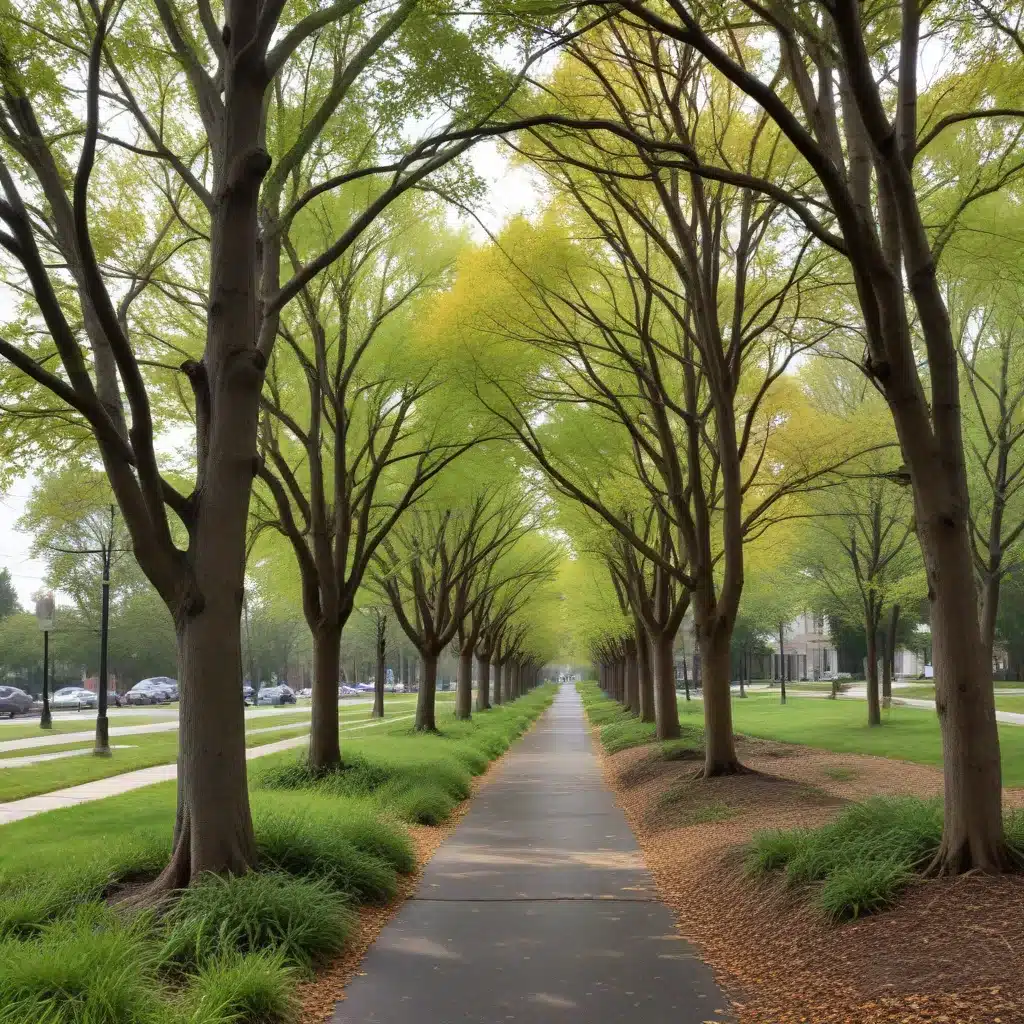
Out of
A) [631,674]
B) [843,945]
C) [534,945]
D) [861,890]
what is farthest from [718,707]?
[631,674]

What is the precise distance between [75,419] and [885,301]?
8.05 meters

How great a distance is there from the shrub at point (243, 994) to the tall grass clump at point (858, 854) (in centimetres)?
335

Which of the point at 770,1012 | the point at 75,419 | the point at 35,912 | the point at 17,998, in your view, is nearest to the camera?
the point at 17,998

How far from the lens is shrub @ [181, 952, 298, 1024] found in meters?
Result: 4.72

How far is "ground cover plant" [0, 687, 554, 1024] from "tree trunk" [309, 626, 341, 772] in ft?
9.60

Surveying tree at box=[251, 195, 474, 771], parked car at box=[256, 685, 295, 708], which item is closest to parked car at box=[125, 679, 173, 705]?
parked car at box=[256, 685, 295, 708]

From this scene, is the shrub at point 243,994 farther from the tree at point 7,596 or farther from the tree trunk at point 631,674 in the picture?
the tree at point 7,596

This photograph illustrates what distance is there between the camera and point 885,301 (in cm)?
691

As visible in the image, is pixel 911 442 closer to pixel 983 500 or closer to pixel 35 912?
pixel 35 912

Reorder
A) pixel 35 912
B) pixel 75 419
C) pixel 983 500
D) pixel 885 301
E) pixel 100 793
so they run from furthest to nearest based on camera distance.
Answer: pixel 983 500 → pixel 100 793 → pixel 75 419 → pixel 885 301 → pixel 35 912

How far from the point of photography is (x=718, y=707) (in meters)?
14.2

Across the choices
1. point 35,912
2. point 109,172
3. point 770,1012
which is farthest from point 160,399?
point 770,1012

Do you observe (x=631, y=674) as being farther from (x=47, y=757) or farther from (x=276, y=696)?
(x=276, y=696)

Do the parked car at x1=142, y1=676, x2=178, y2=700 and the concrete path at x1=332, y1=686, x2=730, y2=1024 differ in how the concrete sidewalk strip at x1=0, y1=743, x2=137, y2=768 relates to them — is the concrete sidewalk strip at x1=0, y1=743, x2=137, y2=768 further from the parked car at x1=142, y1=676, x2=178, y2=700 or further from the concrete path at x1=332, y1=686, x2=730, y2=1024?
the parked car at x1=142, y1=676, x2=178, y2=700
